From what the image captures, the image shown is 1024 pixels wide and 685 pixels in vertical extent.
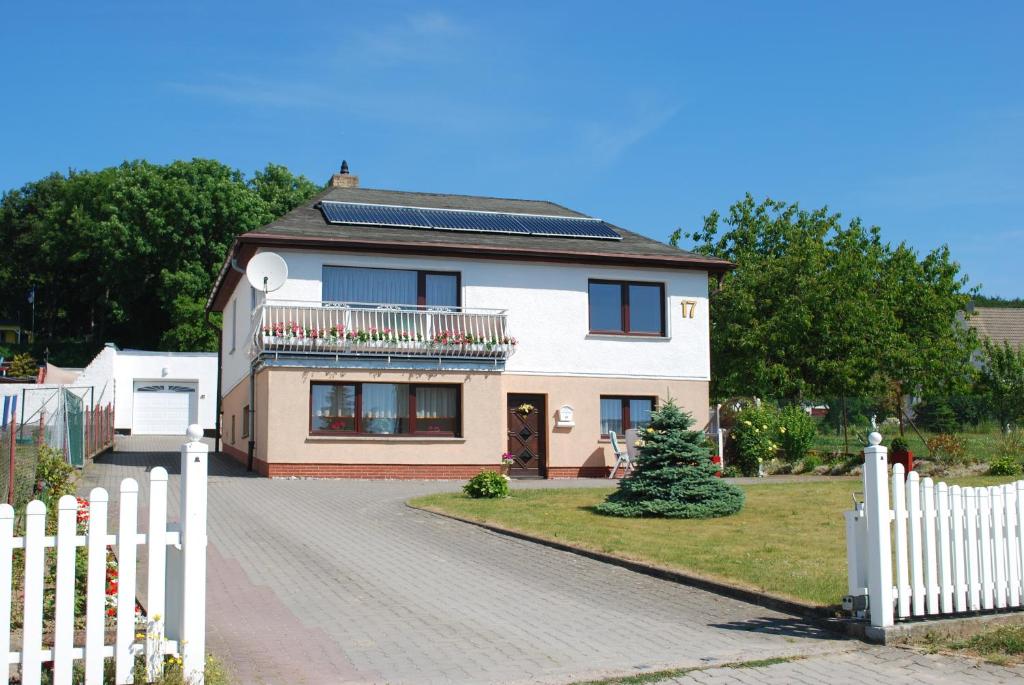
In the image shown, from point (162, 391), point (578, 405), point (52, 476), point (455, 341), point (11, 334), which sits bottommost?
point (52, 476)

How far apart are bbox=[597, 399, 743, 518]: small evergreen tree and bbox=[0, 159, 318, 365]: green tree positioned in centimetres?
3530

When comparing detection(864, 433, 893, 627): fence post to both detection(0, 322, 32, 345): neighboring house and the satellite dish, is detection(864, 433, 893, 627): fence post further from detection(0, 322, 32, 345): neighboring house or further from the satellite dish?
detection(0, 322, 32, 345): neighboring house

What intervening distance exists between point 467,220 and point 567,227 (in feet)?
9.34

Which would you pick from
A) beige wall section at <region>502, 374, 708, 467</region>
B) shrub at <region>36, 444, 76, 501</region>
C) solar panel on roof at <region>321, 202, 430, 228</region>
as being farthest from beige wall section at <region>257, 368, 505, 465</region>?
shrub at <region>36, 444, 76, 501</region>

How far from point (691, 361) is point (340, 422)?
941cm

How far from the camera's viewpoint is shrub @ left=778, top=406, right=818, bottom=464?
25.6 metres

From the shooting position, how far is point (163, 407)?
39.5 m

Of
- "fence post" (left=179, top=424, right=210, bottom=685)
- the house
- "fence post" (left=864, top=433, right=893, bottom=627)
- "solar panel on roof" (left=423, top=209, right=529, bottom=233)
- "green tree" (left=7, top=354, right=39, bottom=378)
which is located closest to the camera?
"fence post" (left=179, top=424, right=210, bottom=685)

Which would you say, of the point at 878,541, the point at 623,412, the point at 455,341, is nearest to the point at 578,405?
the point at 623,412

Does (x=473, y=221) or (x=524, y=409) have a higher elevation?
(x=473, y=221)

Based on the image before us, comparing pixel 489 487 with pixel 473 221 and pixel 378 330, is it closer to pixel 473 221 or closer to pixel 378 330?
pixel 378 330

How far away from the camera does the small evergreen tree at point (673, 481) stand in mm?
15344

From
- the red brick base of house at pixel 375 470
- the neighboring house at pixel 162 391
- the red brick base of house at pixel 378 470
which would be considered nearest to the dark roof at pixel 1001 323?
the neighboring house at pixel 162 391

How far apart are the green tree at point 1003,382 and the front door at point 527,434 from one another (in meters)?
12.9
